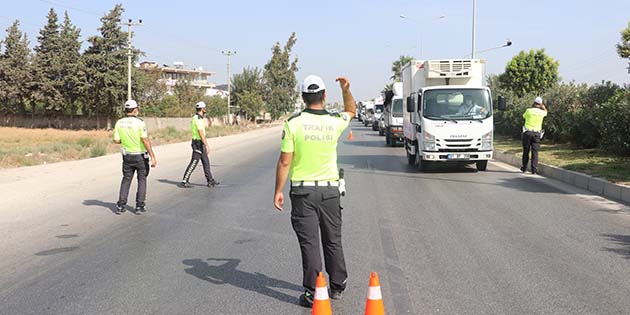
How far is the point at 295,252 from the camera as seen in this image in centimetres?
650

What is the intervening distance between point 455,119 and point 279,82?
64398 mm

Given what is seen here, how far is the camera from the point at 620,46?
776 inches

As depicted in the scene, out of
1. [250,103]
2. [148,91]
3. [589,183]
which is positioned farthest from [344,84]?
[250,103]

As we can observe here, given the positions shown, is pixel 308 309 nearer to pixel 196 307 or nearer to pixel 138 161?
pixel 196 307

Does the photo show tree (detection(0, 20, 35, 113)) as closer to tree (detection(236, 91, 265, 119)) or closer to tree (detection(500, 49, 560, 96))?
tree (detection(236, 91, 265, 119))

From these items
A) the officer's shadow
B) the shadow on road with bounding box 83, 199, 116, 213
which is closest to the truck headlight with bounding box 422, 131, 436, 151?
the shadow on road with bounding box 83, 199, 116, 213

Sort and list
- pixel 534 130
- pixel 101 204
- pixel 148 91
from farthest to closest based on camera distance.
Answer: pixel 148 91 → pixel 534 130 → pixel 101 204

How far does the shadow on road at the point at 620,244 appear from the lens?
642cm

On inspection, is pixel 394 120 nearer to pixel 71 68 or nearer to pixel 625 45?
pixel 625 45

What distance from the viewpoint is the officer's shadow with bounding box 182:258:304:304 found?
16.6 ft

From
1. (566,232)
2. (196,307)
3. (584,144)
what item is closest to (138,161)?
(196,307)

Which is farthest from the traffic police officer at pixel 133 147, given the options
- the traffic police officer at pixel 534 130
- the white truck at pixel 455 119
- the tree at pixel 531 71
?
the tree at pixel 531 71

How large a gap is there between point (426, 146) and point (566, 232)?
23.0 ft

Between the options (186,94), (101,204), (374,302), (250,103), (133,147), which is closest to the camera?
(374,302)
